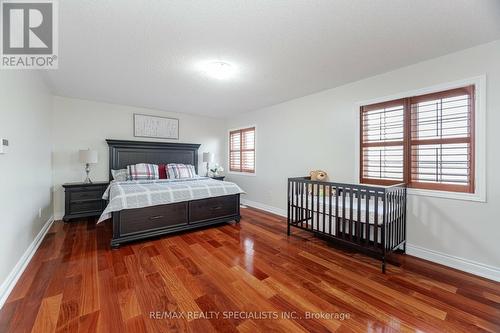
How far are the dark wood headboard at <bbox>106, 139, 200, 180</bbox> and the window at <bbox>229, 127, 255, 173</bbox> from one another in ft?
3.31

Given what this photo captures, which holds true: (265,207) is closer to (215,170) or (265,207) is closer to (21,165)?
Result: (215,170)

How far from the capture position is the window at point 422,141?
2.29m

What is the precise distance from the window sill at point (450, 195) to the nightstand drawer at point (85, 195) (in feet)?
17.1

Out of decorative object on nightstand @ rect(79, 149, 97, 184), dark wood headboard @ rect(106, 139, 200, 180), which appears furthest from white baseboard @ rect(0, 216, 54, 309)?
dark wood headboard @ rect(106, 139, 200, 180)

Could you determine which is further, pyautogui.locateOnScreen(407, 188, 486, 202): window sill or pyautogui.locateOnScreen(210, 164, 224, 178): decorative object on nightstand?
pyautogui.locateOnScreen(210, 164, 224, 178): decorative object on nightstand

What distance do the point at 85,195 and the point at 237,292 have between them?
3722 millimetres

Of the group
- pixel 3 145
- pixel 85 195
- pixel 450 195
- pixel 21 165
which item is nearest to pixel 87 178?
pixel 85 195

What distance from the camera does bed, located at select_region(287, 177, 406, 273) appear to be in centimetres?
231

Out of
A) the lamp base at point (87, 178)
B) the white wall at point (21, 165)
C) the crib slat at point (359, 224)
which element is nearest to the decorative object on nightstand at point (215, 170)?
the lamp base at point (87, 178)

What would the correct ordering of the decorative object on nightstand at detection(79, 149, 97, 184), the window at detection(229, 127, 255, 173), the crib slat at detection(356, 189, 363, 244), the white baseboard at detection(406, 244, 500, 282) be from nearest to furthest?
the white baseboard at detection(406, 244, 500, 282) < the crib slat at detection(356, 189, 363, 244) < the decorative object on nightstand at detection(79, 149, 97, 184) < the window at detection(229, 127, 255, 173)

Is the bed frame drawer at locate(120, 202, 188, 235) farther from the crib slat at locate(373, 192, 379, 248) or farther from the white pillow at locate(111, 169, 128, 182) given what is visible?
the crib slat at locate(373, 192, 379, 248)

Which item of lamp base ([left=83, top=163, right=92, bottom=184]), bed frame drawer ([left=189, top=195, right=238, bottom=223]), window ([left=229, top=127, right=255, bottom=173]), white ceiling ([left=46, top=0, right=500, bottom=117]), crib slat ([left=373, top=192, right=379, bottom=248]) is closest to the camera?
white ceiling ([left=46, top=0, right=500, bottom=117])

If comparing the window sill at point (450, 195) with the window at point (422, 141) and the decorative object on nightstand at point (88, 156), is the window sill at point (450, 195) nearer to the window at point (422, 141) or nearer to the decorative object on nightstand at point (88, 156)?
the window at point (422, 141)

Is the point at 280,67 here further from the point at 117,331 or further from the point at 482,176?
the point at 117,331
